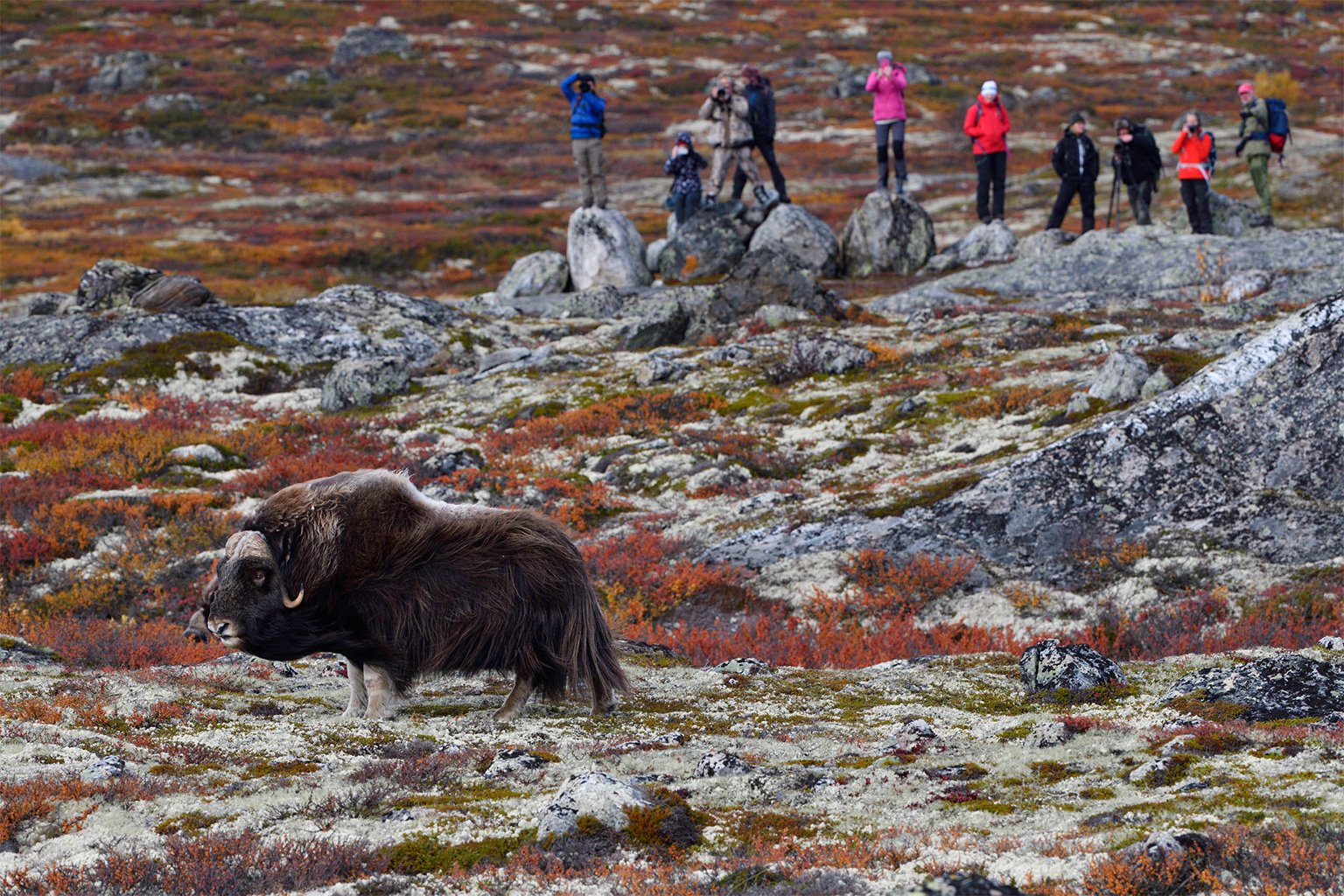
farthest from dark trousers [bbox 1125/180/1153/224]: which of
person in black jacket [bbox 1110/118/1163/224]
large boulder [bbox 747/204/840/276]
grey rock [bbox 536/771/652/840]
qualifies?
grey rock [bbox 536/771/652/840]

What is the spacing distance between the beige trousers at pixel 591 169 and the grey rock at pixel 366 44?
245ft

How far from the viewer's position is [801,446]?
19.0 metres

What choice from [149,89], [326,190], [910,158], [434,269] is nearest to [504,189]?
[326,190]

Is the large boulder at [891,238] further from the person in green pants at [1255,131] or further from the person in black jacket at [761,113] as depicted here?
the person in green pants at [1255,131]

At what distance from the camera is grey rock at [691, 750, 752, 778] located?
21.7 ft

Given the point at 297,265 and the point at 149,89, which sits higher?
the point at 149,89

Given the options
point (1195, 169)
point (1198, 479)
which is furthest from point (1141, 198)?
point (1198, 479)

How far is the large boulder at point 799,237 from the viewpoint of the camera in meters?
37.3

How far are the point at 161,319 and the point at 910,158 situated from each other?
5504 centimetres

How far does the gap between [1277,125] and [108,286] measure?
Answer: 32.6 m

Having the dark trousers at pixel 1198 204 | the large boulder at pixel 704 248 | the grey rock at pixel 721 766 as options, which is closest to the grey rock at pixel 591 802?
the grey rock at pixel 721 766

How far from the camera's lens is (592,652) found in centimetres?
834

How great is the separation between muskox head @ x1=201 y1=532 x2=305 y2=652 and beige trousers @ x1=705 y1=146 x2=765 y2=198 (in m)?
29.7

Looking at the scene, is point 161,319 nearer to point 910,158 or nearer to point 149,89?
point 910,158
